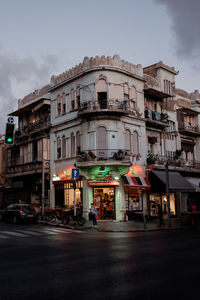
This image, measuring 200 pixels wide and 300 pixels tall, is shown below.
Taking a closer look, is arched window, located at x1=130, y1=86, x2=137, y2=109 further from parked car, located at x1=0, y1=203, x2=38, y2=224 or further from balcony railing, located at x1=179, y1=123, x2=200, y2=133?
parked car, located at x1=0, y1=203, x2=38, y2=224

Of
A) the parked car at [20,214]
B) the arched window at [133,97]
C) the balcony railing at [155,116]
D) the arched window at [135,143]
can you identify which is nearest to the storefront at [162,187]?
the arched window at [135,143]

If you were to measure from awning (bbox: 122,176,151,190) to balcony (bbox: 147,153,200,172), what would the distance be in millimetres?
1952

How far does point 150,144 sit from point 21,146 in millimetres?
15254

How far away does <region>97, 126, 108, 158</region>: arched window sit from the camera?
26448mm

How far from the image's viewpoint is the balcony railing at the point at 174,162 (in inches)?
1176

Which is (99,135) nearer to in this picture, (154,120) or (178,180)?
(154,120)

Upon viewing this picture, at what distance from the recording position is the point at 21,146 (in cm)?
3688

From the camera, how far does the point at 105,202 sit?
26953 mm

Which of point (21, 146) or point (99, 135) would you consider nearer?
point (99, 135)

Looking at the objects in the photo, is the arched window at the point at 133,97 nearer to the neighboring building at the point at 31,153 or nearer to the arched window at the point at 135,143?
the arched window at the point at 135,143

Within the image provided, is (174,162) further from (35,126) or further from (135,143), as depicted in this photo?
(35,126)

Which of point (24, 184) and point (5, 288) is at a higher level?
point (24, 184)

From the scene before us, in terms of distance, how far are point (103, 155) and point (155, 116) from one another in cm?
823

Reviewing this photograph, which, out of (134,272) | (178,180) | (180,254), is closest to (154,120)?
(178,180)
